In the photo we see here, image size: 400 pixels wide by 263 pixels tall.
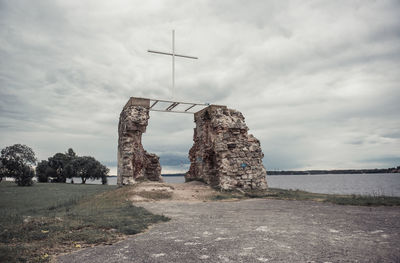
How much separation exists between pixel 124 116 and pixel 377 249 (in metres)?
13.7

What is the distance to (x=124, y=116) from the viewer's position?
15.3m

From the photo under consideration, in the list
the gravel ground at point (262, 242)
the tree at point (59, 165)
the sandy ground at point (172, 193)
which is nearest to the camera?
the gravel ground at point (262, 242)

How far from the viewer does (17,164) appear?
25.6 metres

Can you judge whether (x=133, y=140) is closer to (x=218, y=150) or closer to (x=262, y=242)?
(x=218, y=150)

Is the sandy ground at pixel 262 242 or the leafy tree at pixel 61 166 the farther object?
the leafy tree at pixel 61 166

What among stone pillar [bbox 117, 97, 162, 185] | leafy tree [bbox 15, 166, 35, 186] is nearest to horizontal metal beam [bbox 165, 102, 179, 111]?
stone pillar [bbox 117, 97, 162, 185]

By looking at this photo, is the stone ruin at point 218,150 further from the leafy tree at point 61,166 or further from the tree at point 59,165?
the tree at point 59,165

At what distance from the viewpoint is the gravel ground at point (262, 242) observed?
347cm

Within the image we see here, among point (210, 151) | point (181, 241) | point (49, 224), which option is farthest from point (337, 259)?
point (210, 151)

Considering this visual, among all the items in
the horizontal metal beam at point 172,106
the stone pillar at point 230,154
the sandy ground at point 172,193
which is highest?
the horizontal metal beam at point 172,106

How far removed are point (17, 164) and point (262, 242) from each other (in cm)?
2840

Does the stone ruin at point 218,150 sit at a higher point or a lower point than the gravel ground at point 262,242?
higher

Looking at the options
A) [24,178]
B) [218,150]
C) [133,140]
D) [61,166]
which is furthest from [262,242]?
[61,166]

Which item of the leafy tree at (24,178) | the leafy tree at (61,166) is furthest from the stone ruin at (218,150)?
the leafy tree at (61,166)
